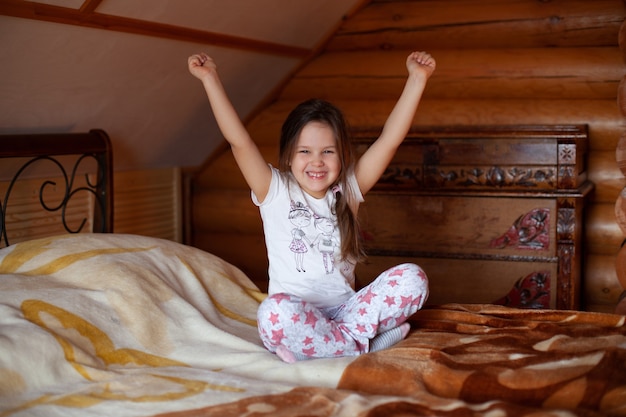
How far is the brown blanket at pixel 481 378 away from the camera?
1625mm

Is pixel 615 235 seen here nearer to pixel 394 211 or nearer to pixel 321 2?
pixel 394 211

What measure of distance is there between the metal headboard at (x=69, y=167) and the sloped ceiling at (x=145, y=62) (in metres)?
0.09

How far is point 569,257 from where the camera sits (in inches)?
133

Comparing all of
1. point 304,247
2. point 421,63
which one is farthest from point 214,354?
point 421,63

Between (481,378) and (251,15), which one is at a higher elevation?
(251,15)

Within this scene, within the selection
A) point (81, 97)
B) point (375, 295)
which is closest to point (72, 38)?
point (81, 97)

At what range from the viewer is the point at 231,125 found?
7.63ft

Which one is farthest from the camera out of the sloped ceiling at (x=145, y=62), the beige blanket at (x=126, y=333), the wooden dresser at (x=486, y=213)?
the wooden dresser at (x=486, y=213)

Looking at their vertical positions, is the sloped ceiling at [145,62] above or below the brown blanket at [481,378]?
above

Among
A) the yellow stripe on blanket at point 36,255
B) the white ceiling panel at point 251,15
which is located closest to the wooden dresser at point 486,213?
the white ceiling panel at point 251,15

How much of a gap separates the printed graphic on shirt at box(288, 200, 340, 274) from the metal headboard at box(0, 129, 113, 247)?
3.44ft

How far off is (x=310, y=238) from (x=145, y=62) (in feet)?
3.99

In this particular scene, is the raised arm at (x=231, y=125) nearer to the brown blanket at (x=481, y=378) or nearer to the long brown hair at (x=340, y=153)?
the long brown hair at (x=340, y=153)

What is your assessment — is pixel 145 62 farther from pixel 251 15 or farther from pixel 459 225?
pixel 459 225
